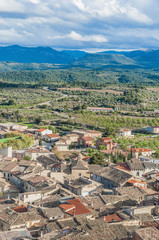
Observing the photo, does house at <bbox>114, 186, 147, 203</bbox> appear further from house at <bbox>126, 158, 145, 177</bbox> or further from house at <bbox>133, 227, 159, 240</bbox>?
house at <bbox>133, 227, 159, 240</bbox>

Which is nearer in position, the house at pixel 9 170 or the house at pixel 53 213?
the house at pixel 53 213

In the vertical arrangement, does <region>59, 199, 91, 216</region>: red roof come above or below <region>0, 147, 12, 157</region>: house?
above

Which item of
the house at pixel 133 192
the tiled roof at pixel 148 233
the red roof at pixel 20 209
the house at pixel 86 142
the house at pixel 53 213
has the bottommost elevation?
the house at pixel 86 142

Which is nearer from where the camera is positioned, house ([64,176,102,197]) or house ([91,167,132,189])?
house ([64,176,102,197])

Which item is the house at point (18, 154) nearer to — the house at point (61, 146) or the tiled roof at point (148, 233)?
the house at point (61, 146)

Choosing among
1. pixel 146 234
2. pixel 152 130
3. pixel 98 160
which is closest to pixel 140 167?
pixel 98 160

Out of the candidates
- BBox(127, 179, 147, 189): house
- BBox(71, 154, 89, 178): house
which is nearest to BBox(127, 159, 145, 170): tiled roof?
BBox(71, 154, 89, 178): house

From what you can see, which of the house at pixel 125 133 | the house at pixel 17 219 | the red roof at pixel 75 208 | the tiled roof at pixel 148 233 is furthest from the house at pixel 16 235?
the house at pixel 125 133

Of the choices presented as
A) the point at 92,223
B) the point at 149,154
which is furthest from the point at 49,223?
the point at 149,154
